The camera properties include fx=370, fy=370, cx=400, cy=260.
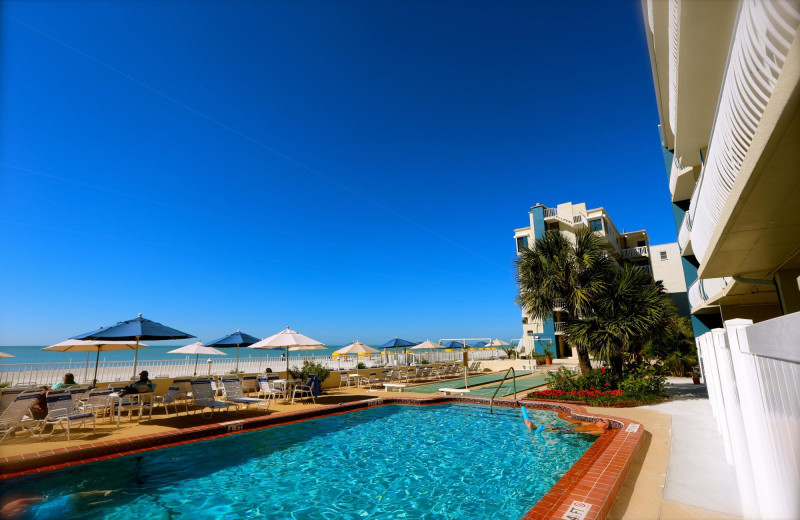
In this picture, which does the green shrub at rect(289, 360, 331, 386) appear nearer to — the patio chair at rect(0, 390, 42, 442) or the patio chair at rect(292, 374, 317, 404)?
the patio chair at rect(292, 374, 317, 404)

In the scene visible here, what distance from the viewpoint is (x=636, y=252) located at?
37.0m

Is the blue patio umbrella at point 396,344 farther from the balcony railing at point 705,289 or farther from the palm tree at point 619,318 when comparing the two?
the balcony railing at point 705,289

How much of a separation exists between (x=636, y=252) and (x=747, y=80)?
4006 centimetres

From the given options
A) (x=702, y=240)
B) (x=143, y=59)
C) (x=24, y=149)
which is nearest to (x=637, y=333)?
(x=702, y=240)

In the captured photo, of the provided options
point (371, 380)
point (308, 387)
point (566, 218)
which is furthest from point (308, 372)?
point (566, 218)

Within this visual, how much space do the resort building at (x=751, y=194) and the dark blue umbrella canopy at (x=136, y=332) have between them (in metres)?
12.6

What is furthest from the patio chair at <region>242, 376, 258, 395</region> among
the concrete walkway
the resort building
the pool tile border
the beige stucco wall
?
the beige stucco wall

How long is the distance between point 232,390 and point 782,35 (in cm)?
1257

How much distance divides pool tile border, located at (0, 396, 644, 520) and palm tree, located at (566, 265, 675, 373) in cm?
280

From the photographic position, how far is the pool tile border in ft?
14.1

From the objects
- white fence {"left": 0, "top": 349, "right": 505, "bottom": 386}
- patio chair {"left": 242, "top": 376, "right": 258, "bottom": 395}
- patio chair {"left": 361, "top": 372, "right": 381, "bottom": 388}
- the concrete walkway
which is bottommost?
the concrete walkway

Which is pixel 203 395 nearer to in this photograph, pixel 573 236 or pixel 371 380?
pixel 371 380

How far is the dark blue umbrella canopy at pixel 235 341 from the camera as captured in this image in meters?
14.6

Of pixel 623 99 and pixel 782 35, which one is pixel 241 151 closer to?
pixel 623 99
